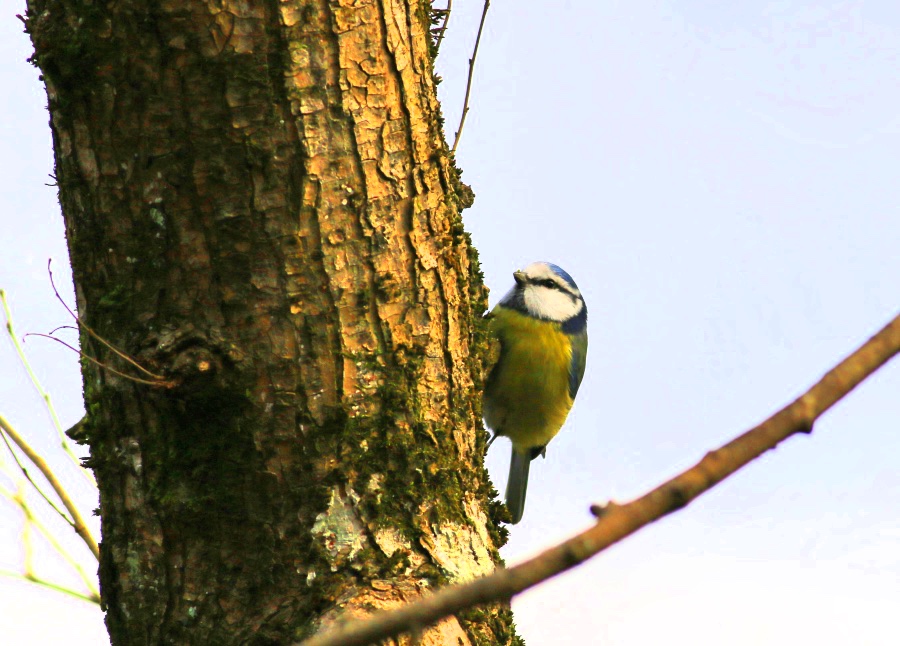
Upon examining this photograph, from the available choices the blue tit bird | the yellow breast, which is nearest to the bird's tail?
the blue tit bird

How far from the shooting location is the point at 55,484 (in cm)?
277

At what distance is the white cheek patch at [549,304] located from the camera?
426 centimetres

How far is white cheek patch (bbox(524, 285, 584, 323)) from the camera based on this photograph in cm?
426

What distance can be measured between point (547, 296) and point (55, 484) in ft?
7.62

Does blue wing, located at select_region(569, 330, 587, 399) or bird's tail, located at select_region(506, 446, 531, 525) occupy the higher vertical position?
blue wing, located at select_region(569, 330, 587, 399)

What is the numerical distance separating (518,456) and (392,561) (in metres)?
2.62

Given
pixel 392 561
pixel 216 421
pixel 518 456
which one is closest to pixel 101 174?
pixel 216 421

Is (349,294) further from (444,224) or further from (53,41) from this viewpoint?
(53,41)

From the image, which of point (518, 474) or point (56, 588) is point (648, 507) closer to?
point (56, 588)

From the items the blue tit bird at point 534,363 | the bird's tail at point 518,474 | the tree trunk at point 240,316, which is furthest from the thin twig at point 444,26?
the bird's tail at point 518,474

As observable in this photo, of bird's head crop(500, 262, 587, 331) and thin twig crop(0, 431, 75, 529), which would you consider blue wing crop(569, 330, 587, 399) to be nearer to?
bird's head crop(500, 262, 587, 331)

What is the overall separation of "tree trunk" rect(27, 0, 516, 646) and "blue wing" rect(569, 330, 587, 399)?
86.6 inches

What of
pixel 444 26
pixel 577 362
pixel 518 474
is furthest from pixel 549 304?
pixel 444 26

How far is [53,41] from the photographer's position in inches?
80.7
